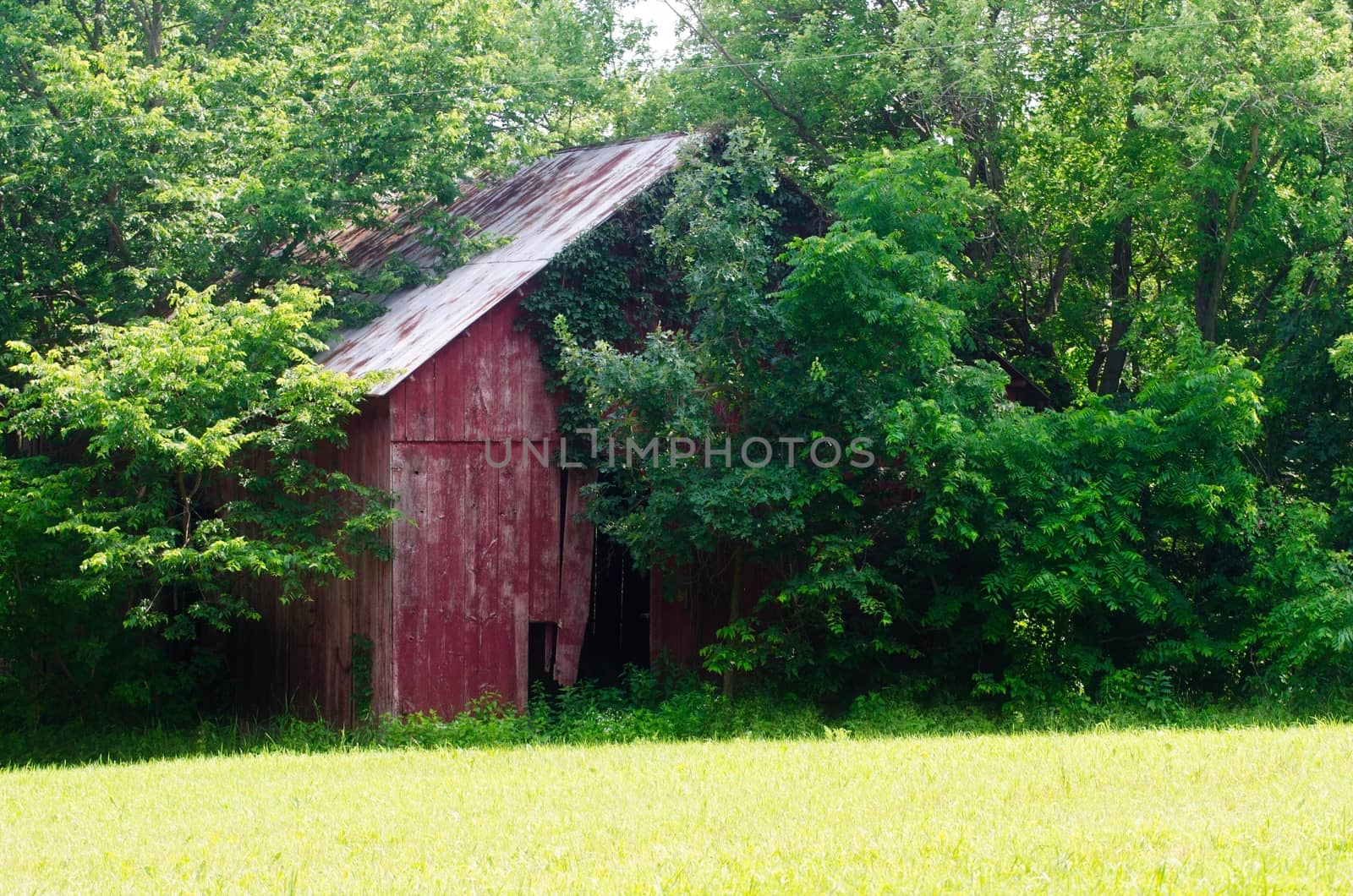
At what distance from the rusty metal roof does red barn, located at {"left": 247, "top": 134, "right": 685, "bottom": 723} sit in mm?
43

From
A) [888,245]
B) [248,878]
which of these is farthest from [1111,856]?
[888,245]

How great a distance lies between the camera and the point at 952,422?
44.1ft

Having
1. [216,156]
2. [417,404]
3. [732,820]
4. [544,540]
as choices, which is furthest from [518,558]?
[216,156]

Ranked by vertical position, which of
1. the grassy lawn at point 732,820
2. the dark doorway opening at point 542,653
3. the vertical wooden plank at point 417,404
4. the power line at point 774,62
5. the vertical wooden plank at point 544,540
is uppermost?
the power line at point 774,62

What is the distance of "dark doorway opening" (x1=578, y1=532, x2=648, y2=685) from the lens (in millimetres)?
15305

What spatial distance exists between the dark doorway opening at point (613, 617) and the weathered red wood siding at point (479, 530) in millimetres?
419

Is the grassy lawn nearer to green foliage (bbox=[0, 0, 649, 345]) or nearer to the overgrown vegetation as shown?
the overgrown vegetation

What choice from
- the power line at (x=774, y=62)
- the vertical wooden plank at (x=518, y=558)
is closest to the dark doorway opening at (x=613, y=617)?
the vertical wooden plank at (x=518, y=558)

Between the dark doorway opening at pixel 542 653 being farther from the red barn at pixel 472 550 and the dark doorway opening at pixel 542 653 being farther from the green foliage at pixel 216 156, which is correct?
the green foliage at pixel 216 156

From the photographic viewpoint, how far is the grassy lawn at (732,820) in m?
6.72

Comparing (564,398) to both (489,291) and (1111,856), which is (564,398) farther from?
(1111,856)

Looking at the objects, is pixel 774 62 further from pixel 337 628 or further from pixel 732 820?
pixel 732 820

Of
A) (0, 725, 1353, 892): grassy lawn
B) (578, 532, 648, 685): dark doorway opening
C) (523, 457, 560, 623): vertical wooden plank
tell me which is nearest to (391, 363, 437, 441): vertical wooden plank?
(523, 457, 560, 623): vertical wooden plank

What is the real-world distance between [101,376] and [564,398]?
4743mm
